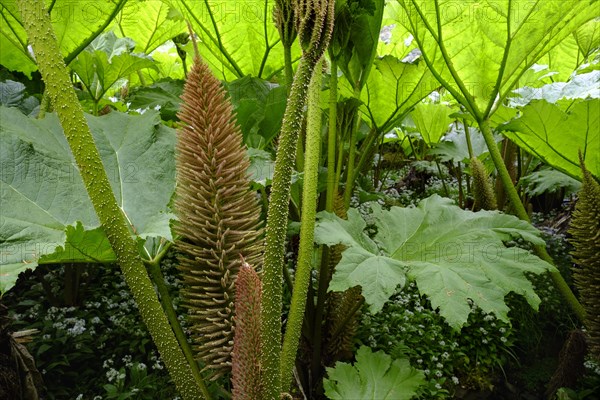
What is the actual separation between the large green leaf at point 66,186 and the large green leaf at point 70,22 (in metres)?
0.52

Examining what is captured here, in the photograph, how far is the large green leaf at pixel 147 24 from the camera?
2162 mm

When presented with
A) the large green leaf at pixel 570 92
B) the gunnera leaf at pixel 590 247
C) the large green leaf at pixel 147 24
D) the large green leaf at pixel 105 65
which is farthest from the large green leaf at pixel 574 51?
the large green leaf at pixel 105 65

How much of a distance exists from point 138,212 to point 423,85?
140 centimetres

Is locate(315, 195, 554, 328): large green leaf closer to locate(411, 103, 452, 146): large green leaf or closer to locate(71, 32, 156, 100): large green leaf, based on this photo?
locate(71, 32, 156, 100): large green leaf

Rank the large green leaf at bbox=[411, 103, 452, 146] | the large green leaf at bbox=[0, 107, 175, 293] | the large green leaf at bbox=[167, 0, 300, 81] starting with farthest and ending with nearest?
the large green leaf at bbox=[411, 103, 452, 146], the large green leaf at bbox=[167, 0, 300, 81], the large green leaf at bbox=[0, 107, 175, 293]

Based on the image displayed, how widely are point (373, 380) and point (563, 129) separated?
41.4 inches

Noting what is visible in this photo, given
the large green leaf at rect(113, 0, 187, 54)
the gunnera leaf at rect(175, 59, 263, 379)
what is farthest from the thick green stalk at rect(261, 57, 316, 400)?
the large green leaf at rect(113, 0, 187, 54)

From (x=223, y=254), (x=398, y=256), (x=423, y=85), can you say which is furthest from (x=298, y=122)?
(x=423, y=85)

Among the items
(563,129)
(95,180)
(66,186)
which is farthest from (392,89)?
(95,180)

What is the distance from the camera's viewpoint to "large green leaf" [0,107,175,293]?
84 centimetres

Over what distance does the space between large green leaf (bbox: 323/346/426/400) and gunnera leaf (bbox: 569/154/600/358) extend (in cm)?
54

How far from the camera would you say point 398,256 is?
1.42m

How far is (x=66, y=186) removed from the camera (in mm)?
1044

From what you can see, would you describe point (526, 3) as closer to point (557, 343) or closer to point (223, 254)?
point (223, 254)
